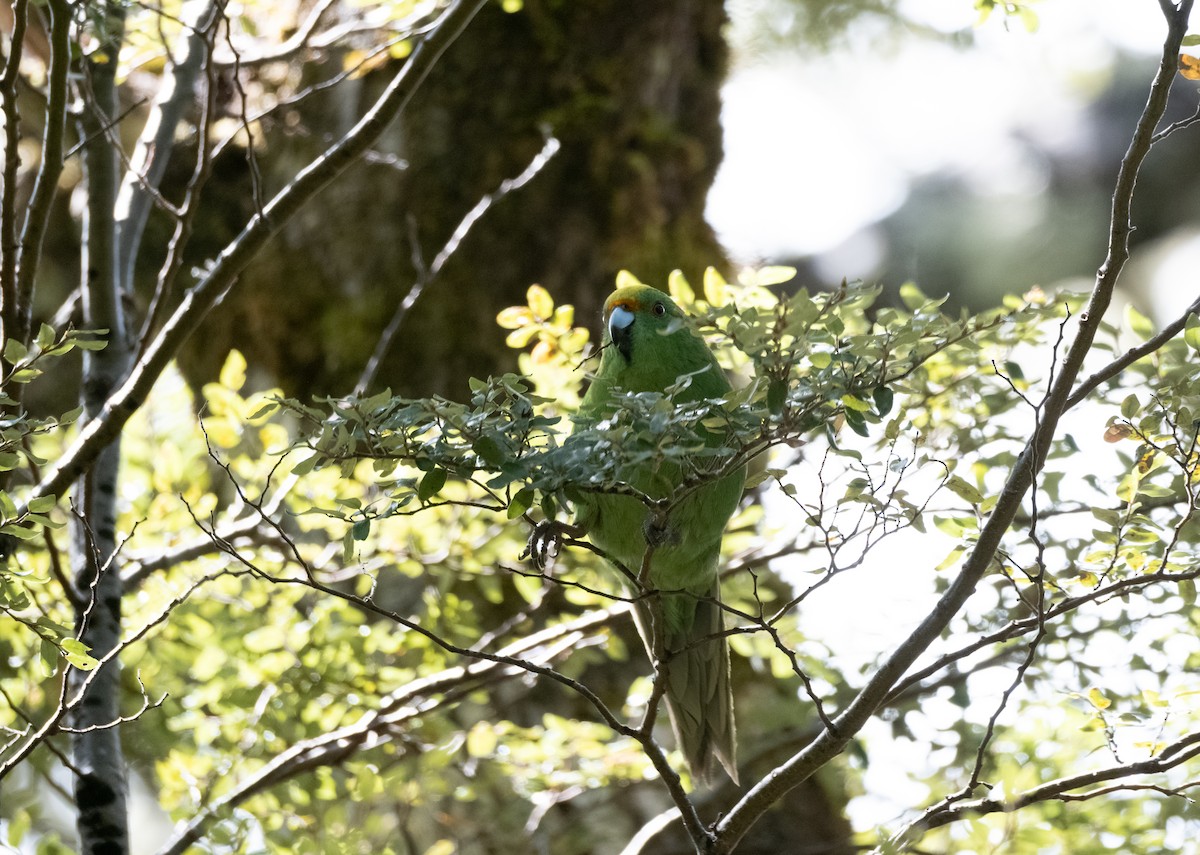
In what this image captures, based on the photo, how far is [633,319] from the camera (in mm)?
3191

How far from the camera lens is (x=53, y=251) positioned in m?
6.82

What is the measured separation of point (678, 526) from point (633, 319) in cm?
66

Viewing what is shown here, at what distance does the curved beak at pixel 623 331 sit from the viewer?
3.18 meters

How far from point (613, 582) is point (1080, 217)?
22.7ft

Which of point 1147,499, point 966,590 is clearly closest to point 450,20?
point 966,590

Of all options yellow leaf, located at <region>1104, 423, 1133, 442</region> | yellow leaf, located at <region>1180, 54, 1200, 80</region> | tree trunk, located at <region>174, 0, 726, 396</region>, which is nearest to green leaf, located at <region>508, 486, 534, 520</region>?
yellow leaf, located at <region>1104, 423, 1133, 442</region>

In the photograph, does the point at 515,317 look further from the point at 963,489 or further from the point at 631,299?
the point at 963,489

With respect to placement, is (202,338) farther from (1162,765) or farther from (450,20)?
(1162,765)

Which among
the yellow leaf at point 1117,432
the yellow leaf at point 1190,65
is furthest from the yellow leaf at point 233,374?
the yellow leaf at point 1190,65

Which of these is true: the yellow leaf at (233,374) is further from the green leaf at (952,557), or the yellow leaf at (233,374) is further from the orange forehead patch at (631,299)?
the green leaf at (952,557)

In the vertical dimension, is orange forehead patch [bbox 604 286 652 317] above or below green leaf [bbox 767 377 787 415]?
above

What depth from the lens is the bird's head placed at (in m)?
3.18

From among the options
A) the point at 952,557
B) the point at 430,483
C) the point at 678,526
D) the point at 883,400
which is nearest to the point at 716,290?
the point at 678,526

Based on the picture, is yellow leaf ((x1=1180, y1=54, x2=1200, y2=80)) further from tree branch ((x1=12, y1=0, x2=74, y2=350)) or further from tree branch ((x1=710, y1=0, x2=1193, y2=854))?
tree branch ((x1=12, y1=0, x2=74, y2=350))
